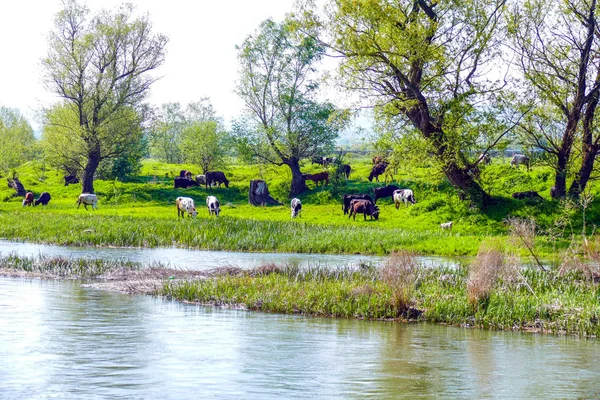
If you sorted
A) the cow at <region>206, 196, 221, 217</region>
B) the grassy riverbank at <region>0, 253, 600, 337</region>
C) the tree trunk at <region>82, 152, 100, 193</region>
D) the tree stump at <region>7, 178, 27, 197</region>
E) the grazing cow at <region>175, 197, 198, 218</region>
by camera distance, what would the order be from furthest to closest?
1. the tree stump at <region>7, 178, 27, 197</region>
2. the tree trunk at <region>82, 152, 100, 193</region>
3. the cow at <region>206, 196, 221, 217</region>
4. the grazing cow at <region>175, 197, 198, 218</region>
5. the grassy riverbank at <region>0, 253, 600, 337</region>

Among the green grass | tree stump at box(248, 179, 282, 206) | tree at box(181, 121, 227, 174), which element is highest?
tree at box(181, 121, 227, 174)

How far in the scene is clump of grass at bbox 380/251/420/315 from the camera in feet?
56.4

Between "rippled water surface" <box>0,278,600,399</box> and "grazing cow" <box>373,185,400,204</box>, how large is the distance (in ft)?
120

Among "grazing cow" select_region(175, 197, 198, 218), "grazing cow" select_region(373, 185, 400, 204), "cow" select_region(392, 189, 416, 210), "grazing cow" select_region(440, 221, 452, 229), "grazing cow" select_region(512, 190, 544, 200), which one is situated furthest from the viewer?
"grazing cow" select_region(373, 185, 400, 204)

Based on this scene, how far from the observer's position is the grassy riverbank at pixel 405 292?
1653 cm

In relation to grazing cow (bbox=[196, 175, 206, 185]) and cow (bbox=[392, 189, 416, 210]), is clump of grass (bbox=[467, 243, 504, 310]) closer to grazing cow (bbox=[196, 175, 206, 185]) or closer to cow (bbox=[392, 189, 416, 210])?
cow (bbox=[392, 189, 416, 210])

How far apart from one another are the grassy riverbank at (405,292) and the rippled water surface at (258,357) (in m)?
0.57

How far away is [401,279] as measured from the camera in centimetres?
1741

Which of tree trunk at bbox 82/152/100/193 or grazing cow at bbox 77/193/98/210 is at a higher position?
tree trunk at bbox 82/152/100/193

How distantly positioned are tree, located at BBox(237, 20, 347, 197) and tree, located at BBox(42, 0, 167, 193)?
7565 millimetres

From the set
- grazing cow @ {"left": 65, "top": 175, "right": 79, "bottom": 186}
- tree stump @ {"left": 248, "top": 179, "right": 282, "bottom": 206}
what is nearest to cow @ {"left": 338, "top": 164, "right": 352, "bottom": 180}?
tree stump @ {"left": 248, "top": 179, "right": 282, "bottom": 206}

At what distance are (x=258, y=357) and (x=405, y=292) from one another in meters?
4.93

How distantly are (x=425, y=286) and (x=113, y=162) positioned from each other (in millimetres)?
54497

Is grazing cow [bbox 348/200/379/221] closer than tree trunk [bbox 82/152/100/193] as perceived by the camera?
Yes
